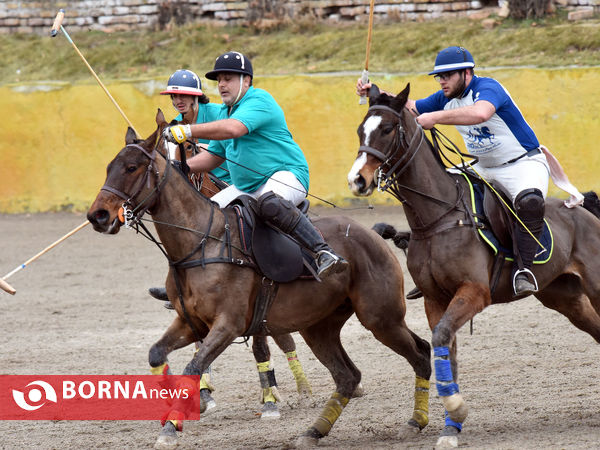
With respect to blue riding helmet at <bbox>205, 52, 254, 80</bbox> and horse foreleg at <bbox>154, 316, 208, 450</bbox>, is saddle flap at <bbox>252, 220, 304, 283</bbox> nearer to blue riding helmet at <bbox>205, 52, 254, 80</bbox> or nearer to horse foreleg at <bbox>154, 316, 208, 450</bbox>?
horse foreleg at <bbox>154, 316, 208, 450</bbox>

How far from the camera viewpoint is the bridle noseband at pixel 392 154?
621 cm

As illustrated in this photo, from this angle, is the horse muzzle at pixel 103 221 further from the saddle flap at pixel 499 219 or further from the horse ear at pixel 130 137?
the saddle flap at pixel 499 219

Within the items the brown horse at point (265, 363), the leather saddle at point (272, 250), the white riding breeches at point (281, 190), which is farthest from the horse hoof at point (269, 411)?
the white riding breeches at point (281, 190)

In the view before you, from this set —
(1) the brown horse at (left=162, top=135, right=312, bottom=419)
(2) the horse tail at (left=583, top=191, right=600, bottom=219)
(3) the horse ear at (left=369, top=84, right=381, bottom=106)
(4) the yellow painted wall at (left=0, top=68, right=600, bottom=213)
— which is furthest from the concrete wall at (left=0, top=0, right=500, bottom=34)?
(3) the horse ear at (left=369, top=84, right=381, bottom=106)

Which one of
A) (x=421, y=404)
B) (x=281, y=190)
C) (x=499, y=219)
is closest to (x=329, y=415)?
(x=421, y=404)

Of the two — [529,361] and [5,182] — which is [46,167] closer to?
[5,182]

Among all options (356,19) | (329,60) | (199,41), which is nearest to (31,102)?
(199,41)

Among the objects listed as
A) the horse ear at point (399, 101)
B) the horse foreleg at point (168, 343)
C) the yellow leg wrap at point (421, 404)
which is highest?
the horse ear at point (399, 101)

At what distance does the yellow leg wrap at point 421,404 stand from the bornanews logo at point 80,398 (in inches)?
79.5

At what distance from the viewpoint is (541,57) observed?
15.8 meters

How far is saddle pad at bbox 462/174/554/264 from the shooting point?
6633mm

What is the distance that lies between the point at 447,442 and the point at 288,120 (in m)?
10.1

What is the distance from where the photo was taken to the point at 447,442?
6199 mm

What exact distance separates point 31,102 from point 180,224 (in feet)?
36.6
